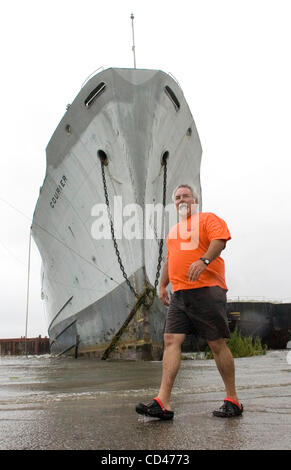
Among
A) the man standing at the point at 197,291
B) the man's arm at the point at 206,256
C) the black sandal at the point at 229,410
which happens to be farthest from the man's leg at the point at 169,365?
the man's arm at the point at 206,256

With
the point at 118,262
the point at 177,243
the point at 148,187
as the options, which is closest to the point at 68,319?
the point at 118,262

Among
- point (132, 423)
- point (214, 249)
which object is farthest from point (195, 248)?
point (132, 423)

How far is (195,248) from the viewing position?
9.55ft

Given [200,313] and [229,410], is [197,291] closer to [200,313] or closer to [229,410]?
[200,313]

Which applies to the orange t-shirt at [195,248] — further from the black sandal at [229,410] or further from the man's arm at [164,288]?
the black sandal at [229,410]

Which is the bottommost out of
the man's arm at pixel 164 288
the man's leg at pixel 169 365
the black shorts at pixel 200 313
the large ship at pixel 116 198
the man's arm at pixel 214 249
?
the man's leg at pixel 169 365

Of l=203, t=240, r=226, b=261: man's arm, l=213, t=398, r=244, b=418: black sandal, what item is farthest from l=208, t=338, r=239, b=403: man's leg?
l=203, t=240, r=226, b=261: man's arm

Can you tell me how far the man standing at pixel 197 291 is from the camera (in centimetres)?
271

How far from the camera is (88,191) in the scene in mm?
10508

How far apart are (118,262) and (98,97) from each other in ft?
12.1

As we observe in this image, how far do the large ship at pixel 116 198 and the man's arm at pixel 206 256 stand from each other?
6274mm

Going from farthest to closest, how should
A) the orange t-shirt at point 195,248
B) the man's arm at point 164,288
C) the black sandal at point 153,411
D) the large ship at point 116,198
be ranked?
1. the large ship at point 116,198
2. the man's arm at point 164,288
3. the orange t-shirt at point 195,248
4. the black sandal at point 153,411

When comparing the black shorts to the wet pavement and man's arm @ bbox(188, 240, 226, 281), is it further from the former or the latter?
the wet pavement

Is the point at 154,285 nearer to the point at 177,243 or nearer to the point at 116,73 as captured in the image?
the point at 116,73
